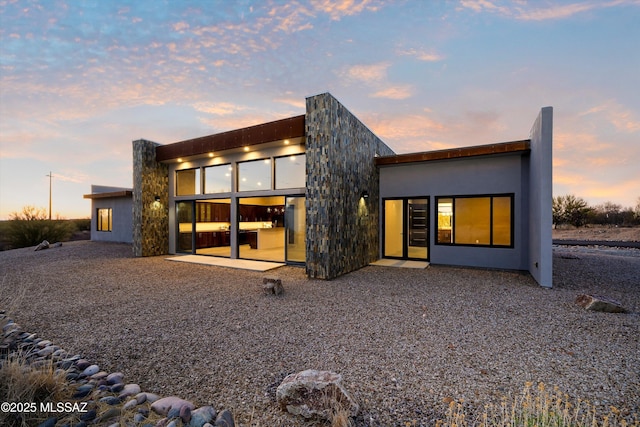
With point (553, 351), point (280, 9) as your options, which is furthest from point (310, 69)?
point (553, 351)

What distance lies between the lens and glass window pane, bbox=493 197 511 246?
7.37 meters

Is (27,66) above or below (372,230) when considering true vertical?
above

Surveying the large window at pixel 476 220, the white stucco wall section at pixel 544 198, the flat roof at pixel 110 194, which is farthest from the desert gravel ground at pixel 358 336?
the flat roof at pixel 110 194

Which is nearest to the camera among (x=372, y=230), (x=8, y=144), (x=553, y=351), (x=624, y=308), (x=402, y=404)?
(x=402, y=404)

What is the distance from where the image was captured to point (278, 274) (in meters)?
6.89

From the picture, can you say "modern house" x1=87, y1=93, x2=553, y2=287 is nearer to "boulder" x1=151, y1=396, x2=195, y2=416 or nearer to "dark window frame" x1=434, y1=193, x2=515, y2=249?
"dark window frame" x1=434, y1=193, x2=515, y2=249

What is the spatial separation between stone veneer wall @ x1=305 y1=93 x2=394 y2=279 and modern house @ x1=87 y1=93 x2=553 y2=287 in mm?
26

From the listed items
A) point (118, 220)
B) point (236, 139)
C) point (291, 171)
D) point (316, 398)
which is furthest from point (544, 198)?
point (118, 220)

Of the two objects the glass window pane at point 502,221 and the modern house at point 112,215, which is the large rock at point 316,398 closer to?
the glass window pane at point 502,221

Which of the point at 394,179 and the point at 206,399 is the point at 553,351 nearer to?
the point at 206,399

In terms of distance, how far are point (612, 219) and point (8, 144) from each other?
4303cm

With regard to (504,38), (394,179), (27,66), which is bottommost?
(394,179)

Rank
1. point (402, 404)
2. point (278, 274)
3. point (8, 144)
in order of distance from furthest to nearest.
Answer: point (8, 144)
point (278, 274)
point (402, 404)

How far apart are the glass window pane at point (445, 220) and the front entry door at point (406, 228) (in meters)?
0.39
